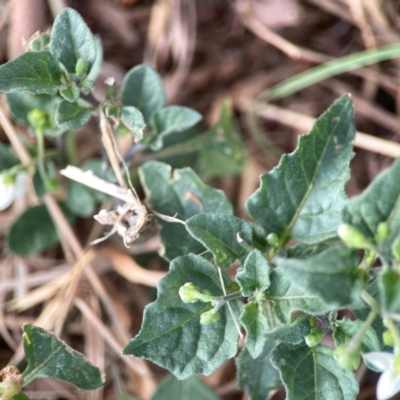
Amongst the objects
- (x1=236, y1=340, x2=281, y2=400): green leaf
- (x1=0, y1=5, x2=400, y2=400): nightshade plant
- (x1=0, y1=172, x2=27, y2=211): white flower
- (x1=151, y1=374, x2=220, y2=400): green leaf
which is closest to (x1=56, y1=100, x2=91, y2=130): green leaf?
(x1=0, y1=5, x2=400, y2=400): nightshade plant

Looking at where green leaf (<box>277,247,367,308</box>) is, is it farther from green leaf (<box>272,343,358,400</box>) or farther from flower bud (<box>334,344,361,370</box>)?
green leaf (<box>272,343,358,400</box>)

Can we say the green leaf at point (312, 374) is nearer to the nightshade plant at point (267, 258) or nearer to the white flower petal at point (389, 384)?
the nightshade plant at point (267, 258)

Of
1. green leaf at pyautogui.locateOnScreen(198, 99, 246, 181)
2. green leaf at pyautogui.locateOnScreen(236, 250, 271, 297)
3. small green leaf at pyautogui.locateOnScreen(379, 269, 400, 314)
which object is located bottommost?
green leaf at pyautogui.locateOnScreen(198, 99, 246, 181)

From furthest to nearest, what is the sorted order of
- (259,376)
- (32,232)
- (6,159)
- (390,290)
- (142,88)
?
(32,232), (6,159), (142,88), (259,376), (390,290)

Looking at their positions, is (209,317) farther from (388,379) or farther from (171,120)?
(171,120)

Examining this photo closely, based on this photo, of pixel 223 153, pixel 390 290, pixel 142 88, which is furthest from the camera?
pixel 223 153

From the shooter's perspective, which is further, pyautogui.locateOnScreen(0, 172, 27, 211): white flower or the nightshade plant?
pyautogui.locateOnScreen(0, 172, 27, 211): white flower

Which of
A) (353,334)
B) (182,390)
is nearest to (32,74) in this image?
(353,334)
